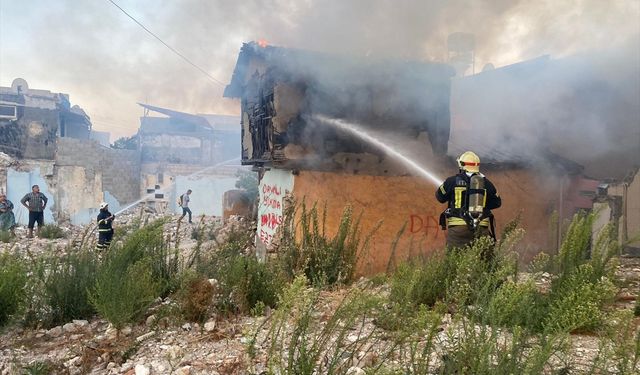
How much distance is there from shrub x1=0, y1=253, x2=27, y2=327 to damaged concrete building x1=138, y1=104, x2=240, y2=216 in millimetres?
17879

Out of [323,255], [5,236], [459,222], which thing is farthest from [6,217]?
[459,222]

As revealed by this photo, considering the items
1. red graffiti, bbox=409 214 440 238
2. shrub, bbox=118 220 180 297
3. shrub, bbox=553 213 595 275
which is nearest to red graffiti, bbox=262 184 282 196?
red graffiti, bbox=409 214 440 238

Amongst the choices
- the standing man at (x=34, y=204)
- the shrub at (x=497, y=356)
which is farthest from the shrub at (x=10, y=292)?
the standing man at (x=34, y=204)

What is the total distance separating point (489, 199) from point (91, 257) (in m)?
3.88

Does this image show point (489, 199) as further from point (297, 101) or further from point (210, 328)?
point (297, 101)

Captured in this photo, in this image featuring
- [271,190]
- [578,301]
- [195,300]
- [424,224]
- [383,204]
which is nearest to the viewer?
[578,301]

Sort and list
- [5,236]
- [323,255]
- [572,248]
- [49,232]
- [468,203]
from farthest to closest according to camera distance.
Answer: [49,232] → [5,236] → [468,203] → [323,255] → [572,248]

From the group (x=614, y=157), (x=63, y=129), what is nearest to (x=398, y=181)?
(x=614, y=157)

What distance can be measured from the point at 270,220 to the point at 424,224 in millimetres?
3200

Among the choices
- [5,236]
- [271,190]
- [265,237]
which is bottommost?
[5,236]

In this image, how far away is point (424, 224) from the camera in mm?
7289

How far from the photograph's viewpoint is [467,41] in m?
9.43

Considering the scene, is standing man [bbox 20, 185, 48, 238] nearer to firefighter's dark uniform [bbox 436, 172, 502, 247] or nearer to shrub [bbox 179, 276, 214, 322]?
shrub [bbox 179, 276, 214, 322]

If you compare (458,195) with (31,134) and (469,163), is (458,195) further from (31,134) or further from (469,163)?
(31,134)
